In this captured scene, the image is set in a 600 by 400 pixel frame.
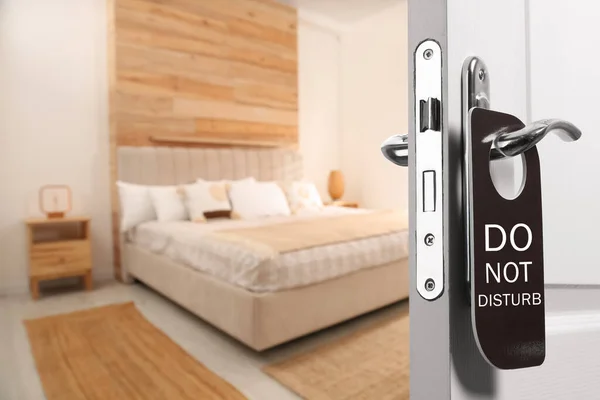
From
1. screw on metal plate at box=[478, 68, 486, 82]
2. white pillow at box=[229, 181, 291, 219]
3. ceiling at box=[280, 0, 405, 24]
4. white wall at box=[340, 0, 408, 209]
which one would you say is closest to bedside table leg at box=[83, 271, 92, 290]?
white pillow at box=[229, 181, 291, 219]

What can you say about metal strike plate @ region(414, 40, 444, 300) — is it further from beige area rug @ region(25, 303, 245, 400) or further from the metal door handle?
beige area rug @ region(25, 303, 245, 400)

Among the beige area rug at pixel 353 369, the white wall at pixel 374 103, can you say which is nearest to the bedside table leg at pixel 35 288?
the beige area rug at pixel 353 369

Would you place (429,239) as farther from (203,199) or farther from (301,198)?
(301,198)

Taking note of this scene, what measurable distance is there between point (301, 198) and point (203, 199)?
3.81 feet

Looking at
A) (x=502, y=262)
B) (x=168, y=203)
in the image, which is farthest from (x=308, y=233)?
(x=502, y=262)

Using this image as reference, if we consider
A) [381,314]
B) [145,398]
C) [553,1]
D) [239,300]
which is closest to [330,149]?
[381,314]

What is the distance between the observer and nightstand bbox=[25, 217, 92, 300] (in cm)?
320

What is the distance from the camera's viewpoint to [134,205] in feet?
11.6

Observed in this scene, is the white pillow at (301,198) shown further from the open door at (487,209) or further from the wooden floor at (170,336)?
the open door at (487,209)

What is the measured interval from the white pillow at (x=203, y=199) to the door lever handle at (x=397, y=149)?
124 inches

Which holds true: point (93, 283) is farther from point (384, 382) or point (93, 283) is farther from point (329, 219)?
point (384, 382)

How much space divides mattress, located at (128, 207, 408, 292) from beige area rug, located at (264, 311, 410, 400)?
15.6 inches

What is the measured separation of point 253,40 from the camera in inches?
183

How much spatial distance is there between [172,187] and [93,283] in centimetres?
116
